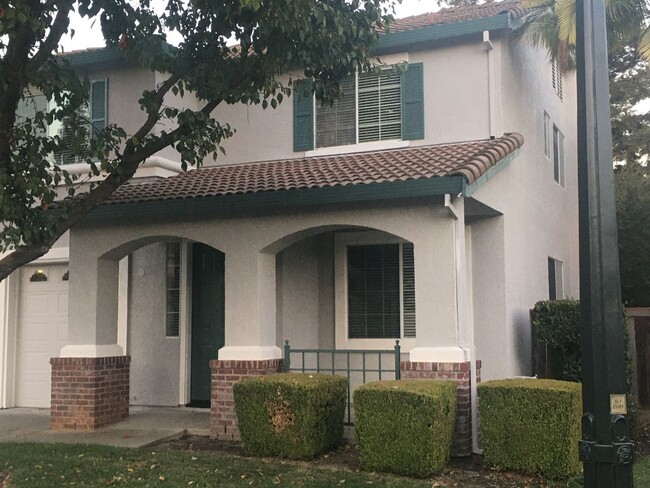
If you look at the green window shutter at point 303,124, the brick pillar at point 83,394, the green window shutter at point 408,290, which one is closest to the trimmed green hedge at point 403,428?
the green window shutter at point 408,290

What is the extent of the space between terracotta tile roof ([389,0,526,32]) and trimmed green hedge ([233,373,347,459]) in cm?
587

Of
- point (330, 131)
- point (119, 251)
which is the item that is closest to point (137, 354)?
point (119, 251)

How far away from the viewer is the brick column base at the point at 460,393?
823cm

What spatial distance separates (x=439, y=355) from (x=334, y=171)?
9.32 ft

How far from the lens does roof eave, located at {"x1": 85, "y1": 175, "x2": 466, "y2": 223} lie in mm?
8320

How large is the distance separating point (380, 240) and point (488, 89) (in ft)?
8.84

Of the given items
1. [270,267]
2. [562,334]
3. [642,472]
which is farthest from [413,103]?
[642,472]

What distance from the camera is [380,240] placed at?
11.1 metres

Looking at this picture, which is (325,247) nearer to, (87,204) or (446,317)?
(446,317)

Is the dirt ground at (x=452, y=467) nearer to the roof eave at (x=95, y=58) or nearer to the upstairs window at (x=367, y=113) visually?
the upstairs window at (x=367, y=113)

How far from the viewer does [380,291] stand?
36.3 feet

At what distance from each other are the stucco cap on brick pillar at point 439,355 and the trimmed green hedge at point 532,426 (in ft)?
1.98

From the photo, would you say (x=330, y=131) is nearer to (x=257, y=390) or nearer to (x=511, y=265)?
(x=511, y=265)

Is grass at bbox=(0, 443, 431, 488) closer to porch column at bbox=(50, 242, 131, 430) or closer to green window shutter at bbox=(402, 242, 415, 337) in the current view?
porch column at bbox=(50, 242, 131, 430)
